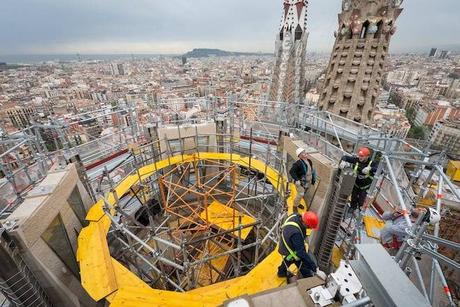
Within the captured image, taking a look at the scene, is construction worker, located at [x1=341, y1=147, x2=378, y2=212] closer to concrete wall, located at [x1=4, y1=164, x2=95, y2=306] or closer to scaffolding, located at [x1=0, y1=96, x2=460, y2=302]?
→ scaffolding, located at [x1=0, y1=96, x2=460, y2=302]

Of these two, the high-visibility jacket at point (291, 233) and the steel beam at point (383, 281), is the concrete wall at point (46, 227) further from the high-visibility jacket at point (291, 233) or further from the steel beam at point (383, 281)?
the steel beam at point (383, 281)

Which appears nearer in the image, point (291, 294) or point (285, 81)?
point (291, 294)

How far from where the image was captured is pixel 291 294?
2.78m

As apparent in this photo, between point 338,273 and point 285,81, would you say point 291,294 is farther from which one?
point 285,81

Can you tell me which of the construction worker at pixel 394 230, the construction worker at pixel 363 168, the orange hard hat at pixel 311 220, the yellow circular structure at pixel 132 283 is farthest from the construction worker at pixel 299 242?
the construction worker at pixel 363 168

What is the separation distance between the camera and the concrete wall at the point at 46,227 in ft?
15.9

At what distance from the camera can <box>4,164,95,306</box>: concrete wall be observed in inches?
190

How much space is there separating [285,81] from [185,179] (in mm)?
22518

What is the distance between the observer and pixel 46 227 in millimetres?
5367

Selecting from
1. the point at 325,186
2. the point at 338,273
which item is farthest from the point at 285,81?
the point at 338,273

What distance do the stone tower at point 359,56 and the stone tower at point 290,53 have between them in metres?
8.87

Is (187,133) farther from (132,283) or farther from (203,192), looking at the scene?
(132,283)

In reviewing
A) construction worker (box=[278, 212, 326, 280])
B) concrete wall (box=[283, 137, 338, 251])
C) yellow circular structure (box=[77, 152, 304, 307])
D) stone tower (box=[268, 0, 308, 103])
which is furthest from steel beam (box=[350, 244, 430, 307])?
stone tower (box=[268, 0, 308, 103])

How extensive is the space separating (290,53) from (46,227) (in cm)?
2873
